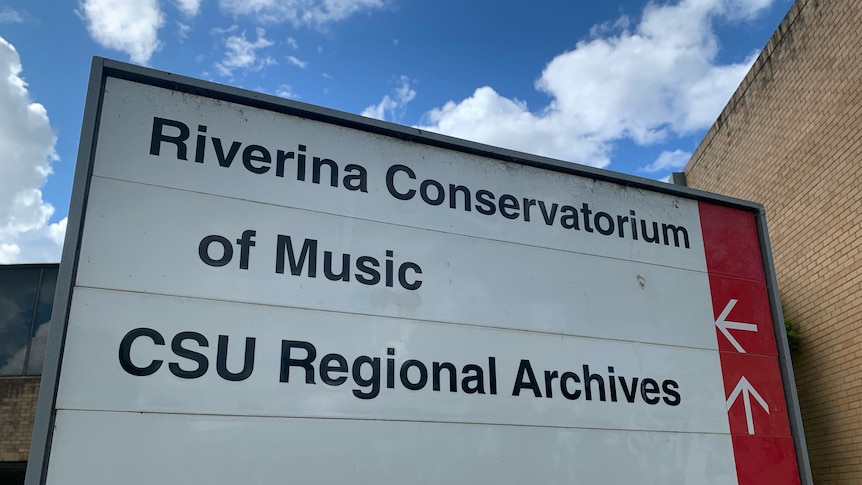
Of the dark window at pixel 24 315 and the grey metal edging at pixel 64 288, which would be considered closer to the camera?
the grey metal edging at pixel 64 288

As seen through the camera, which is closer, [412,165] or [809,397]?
[412,165]

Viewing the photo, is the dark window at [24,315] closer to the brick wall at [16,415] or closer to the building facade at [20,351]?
the building facade at [20,351]

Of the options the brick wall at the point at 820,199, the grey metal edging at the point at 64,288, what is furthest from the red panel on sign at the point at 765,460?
the brick wall at the point at 820,199

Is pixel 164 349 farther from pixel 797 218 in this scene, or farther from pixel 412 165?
pixel 797 218

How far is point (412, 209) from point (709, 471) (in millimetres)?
2205

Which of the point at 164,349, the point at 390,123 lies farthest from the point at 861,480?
the point at 164,349

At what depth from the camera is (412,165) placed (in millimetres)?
3979

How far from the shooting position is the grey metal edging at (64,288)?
2799mm

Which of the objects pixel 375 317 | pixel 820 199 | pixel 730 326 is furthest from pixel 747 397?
pixel 820 199

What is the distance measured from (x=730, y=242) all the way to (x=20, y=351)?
1281cm

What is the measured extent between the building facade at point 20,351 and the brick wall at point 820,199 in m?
11.9

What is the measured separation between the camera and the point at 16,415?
41.5 ft

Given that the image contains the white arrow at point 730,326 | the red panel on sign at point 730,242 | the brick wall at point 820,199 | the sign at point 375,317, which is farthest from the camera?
the brick wall at point 820,199

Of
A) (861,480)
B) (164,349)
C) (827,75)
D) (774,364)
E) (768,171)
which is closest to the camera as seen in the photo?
(164,349)
